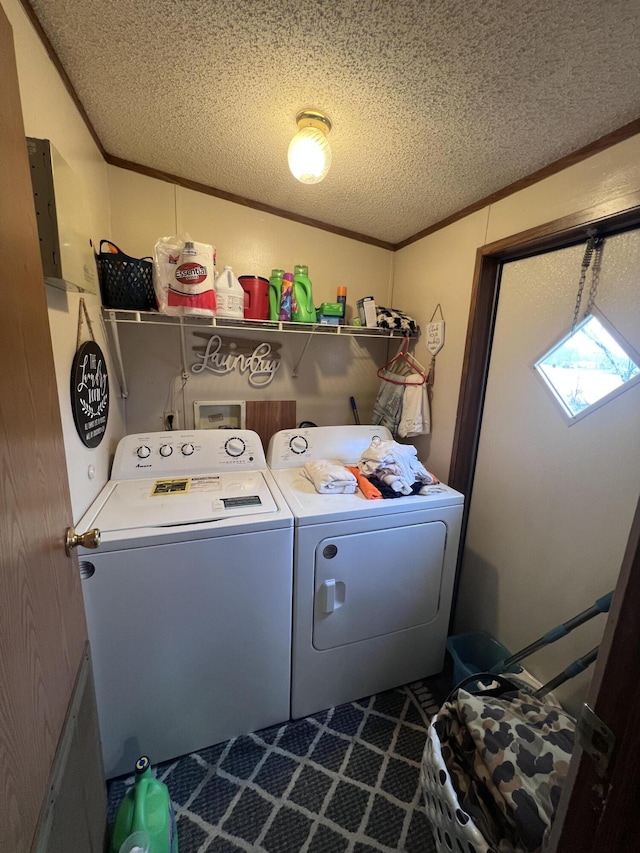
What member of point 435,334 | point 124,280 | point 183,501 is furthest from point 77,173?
point 435,334

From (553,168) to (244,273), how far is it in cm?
153

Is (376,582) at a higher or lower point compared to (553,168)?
lower

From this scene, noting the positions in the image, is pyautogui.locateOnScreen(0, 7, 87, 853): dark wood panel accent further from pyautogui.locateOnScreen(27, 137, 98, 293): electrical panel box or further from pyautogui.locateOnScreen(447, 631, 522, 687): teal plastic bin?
pyautogui.locateOnScreen(447, 631, 522, 687): teal plastic bin

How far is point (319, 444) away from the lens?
199cm

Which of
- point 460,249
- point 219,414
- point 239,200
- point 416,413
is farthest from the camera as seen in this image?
point 219,414

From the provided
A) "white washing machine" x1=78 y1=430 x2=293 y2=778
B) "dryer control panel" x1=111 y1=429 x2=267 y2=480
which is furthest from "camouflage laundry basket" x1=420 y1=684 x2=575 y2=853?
"dryer control panel" x1=111 y1=429 x2=267 y2=480

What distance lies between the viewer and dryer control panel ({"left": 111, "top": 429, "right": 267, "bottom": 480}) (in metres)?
1.64

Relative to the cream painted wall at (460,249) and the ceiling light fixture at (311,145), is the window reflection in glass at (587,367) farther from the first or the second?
the ceiling light fixture at (311,145)

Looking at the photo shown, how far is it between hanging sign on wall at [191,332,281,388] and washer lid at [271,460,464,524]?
0.79 m

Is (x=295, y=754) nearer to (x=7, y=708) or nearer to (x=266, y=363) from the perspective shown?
(x=7, y=708)

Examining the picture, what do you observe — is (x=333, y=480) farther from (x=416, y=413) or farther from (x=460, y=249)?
(x=460, y=249)

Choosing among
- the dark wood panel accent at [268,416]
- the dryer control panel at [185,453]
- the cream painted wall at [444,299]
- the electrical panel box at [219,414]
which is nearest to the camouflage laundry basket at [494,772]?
the cream painted wall at [444,299]

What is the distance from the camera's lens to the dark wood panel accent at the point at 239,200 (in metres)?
1.72

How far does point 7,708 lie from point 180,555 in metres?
0.68
